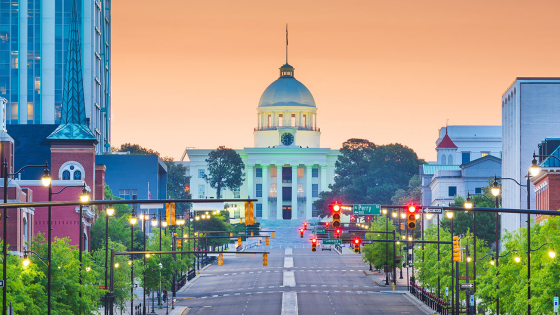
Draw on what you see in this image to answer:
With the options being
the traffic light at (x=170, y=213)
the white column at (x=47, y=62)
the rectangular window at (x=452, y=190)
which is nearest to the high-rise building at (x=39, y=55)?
the white column at (x=47, y=62)

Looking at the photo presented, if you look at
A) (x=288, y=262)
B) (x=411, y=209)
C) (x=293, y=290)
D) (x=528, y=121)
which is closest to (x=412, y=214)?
(x=411, y=209)

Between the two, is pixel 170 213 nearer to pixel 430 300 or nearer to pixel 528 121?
pixel 430 300

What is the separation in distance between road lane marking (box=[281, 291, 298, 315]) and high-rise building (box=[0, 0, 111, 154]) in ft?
292

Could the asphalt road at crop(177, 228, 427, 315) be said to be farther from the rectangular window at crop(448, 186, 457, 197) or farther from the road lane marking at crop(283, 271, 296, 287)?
the rectangular window at crop(448, 186, 457, 197)

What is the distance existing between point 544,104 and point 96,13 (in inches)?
3548

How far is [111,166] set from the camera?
157 m

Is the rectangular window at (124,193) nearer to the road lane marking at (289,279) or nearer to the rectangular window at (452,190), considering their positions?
the rectangular window at (452,190)

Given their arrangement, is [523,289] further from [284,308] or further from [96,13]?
[96,13]

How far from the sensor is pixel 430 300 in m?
72.9

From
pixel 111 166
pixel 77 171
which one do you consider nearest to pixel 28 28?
pixel 111 166

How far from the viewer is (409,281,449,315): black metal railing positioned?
66.8 metres

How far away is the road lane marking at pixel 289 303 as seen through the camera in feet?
221

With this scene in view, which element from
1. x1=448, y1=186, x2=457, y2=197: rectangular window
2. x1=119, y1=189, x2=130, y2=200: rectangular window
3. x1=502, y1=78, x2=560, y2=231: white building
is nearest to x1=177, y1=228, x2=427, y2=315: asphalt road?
x1=502, y1=78, x2=560, y2=231: white building

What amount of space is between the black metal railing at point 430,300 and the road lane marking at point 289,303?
9400 millimetres
